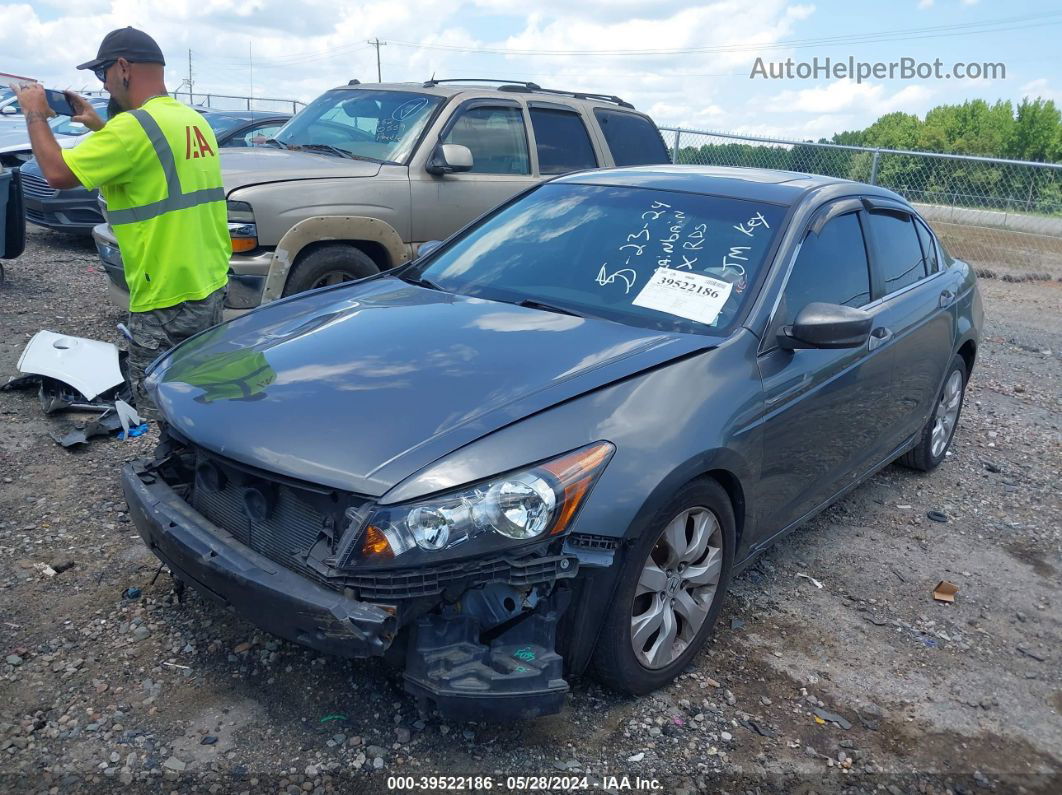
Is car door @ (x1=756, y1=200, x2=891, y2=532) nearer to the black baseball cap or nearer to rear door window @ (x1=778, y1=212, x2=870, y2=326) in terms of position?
rear door window @ (x1=778, y1=212, x2=870, y2=326)

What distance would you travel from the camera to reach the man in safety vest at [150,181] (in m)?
3.66

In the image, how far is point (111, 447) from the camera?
4695 millimetres

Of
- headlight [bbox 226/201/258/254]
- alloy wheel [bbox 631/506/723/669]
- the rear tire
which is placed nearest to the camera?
alloy wheel [bbox 631/506/723/669]

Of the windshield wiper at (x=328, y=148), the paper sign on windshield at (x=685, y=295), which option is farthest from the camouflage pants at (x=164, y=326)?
the windshield wiper at (x=328, y=148)

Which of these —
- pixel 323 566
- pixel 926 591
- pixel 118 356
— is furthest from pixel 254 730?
pixel 118 356

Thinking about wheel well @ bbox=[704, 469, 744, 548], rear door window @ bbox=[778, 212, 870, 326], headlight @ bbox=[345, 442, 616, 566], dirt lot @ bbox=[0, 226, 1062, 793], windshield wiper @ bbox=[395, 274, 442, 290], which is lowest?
dirt lot @ bbox=[0, 226, 1062, 793]

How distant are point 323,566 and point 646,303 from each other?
5.33ft

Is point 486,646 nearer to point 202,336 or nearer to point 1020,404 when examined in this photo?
point 202,336

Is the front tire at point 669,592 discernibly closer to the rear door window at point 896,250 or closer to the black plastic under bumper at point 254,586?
the black plastic under bumper at point 254,586

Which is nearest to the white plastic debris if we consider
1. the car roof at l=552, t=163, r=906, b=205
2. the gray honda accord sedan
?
the gray honda accord sedan

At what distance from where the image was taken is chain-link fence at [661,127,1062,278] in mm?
13086

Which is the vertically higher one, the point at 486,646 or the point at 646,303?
the point at 646,303

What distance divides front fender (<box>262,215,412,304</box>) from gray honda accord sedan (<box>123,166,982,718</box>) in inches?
55.6

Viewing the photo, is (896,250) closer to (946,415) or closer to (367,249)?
(946,415)
